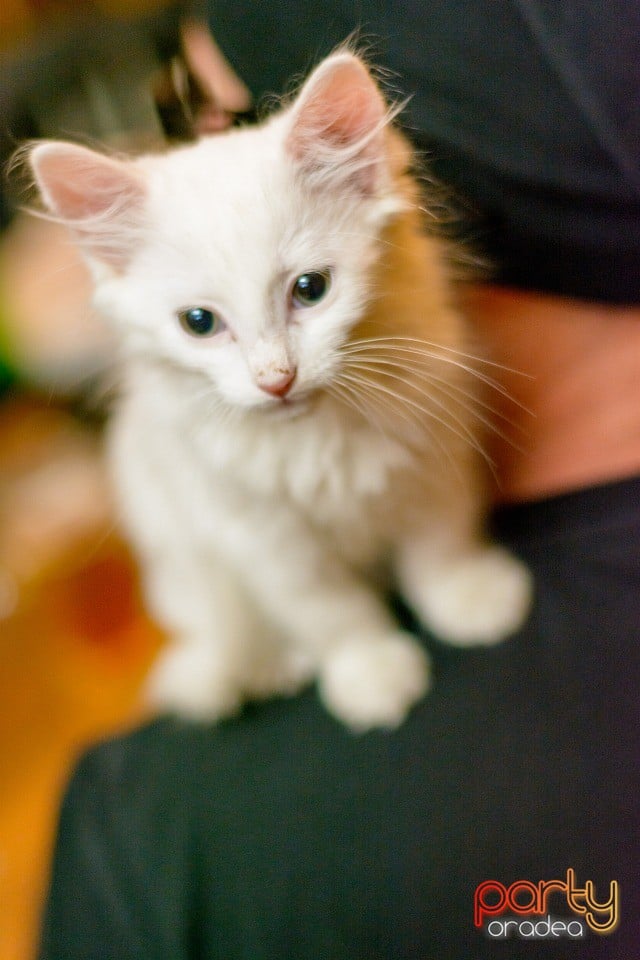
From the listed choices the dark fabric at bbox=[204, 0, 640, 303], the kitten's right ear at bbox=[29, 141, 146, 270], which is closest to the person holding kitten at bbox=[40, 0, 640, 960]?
the dark fabric at bbox=[204, 0, 640, 303]

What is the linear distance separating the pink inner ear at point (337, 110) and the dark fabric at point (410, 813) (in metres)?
0.47

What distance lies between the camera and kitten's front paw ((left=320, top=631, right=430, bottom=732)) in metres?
0.83

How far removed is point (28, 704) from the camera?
57.8 inches

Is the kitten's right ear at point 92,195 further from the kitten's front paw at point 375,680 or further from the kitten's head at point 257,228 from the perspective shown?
the kitten's front paw at point 375,680

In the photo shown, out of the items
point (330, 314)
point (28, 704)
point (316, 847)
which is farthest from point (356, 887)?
point (28, 704)

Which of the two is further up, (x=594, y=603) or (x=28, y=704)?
(x=594, y=603)

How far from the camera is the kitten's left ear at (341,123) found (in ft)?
1.85

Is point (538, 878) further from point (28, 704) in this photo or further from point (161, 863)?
point (28, 704)

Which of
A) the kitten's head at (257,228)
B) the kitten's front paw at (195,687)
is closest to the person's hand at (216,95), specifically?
the kitten's head at (257,228)

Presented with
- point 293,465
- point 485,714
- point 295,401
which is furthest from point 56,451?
point 485,714

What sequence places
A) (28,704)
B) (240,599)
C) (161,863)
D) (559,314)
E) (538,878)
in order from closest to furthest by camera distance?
1. (538,878)
2. (161,863)
3. (559,314)
4. (240,599)
5. (28,704)

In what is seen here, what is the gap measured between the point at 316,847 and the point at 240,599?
38 cm

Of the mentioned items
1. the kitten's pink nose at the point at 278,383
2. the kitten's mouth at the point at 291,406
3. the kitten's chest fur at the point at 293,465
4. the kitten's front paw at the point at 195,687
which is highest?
the kitten's pink nose at the point at 278,383

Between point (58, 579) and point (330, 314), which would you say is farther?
point (58, 579)
